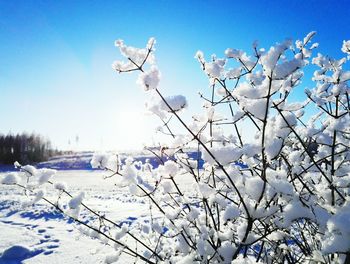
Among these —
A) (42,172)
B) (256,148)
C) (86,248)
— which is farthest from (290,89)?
(86,248)

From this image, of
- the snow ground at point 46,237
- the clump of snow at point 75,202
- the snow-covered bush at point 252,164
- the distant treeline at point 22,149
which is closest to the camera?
the snow-covered bush at point 252,164

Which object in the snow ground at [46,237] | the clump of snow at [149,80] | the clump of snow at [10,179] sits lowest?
the snow ground at [46,237]

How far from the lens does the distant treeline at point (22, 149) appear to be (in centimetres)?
4050

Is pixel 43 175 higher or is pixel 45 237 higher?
pixel 43 175

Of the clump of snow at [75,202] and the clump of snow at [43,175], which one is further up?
the clump of snow at [43,175]

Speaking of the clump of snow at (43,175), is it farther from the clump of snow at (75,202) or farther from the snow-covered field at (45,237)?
the snow-covered field at (45,237)

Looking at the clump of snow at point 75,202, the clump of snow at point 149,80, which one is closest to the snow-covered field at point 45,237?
the clump of snow at point 75,202

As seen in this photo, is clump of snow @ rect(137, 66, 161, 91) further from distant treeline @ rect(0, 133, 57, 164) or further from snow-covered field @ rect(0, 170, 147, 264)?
distant treeline @ rect(0, 133, 57, 164)

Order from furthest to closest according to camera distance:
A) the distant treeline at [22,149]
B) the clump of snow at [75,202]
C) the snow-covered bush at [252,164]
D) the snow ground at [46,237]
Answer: the distant treeline at [22,149] → the snow ground at [46,237] → the clump of snow at [75,202] → the snow-covered bush at [252,164]

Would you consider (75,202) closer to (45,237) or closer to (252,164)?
(252,164)

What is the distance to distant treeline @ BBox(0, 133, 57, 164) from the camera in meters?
40.5

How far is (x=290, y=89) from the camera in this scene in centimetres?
140

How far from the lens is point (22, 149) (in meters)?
42.0

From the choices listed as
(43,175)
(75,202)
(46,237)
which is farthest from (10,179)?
(46,237)
